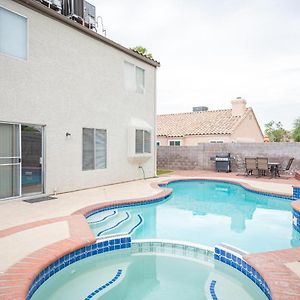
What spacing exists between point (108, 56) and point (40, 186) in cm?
736

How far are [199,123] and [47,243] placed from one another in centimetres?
2832

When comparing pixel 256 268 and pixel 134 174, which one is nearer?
pixel 256 268

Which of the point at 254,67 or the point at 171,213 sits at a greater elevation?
the point at 254,67

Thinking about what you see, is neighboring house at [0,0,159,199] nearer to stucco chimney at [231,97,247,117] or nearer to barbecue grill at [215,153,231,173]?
barbecue grill at [215,153,231,173]

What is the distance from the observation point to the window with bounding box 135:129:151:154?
615 inches

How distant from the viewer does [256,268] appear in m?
4.75

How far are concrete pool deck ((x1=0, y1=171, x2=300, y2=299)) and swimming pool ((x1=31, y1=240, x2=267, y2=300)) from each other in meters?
0.42

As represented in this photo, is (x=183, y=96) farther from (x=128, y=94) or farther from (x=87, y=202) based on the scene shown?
(x=87, y=202)

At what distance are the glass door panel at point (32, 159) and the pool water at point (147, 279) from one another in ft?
18.0

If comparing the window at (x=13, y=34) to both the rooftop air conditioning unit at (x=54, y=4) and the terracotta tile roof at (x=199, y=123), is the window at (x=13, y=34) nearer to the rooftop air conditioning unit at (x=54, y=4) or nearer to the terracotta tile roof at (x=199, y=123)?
the rooftop air conditioning unit at (x=54, y=4)

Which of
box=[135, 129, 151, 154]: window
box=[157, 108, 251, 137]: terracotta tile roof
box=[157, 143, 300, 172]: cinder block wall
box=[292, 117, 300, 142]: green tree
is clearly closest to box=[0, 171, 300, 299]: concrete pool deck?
box=[135, 129, 151, 154]: window

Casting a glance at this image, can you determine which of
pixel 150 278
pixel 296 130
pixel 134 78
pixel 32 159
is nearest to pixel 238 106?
pixel 296 130

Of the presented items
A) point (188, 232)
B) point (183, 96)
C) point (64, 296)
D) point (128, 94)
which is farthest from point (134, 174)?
point (183, 96)

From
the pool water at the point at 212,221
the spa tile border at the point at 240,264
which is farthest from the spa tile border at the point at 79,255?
the spa tile border at the point at 240,264
